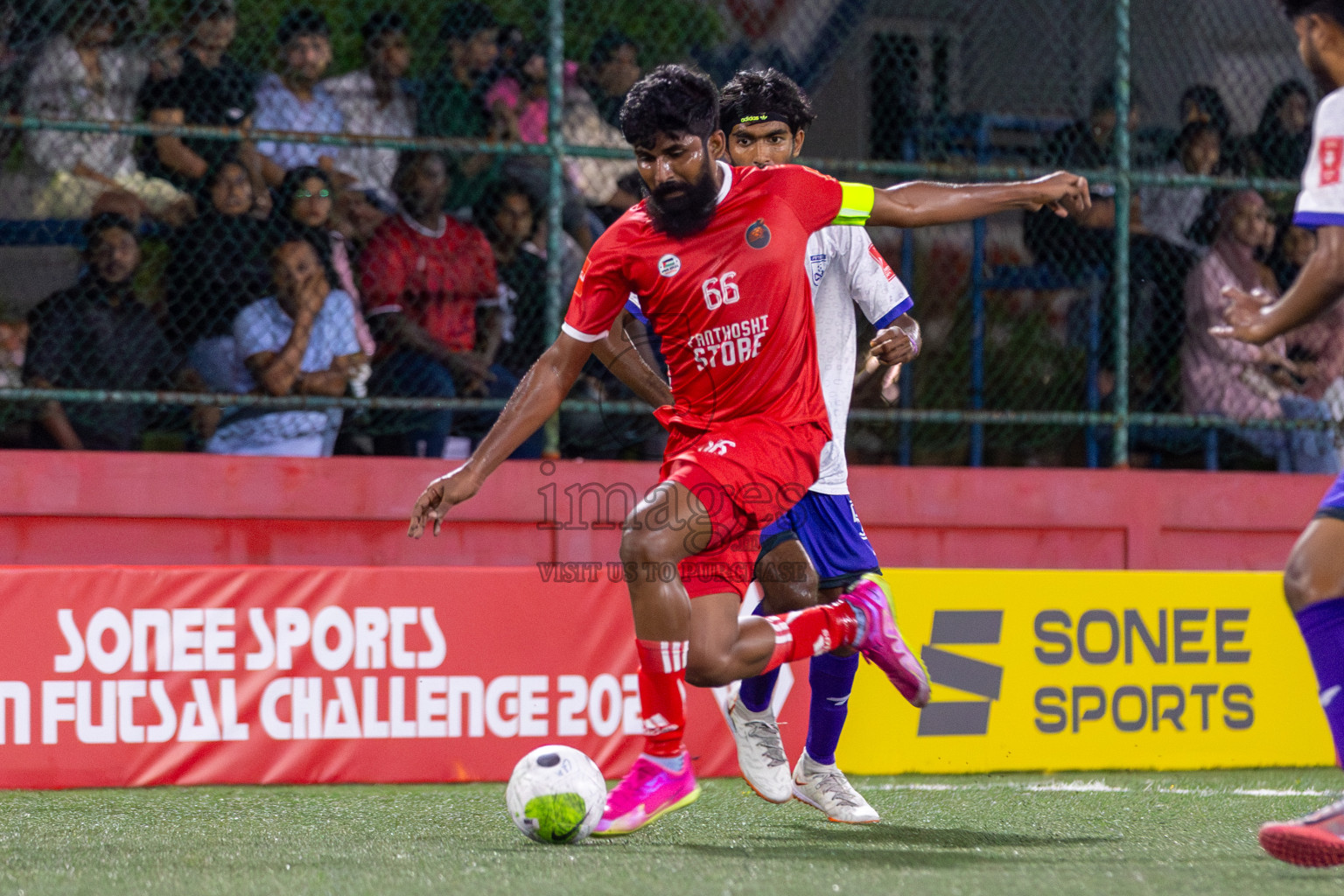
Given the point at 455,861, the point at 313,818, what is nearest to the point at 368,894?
the point at 455,861

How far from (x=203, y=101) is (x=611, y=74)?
6.56ft

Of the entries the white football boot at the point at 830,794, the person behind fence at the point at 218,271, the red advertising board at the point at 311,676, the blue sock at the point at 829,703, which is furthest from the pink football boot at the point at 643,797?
the person behind fence at the point at 218,271

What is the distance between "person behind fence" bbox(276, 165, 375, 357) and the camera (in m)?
7.25

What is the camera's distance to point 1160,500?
323 inches

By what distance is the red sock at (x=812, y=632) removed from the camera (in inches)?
180

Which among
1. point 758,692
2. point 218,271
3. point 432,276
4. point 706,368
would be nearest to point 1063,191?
point 706,368

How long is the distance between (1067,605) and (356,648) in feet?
10.3

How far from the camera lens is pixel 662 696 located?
180 inches

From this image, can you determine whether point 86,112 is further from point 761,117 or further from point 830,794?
point 830,794

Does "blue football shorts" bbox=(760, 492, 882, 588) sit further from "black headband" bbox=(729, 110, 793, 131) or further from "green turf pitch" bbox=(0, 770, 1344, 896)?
"black headband" bbox=(729, 110, 793, 131)

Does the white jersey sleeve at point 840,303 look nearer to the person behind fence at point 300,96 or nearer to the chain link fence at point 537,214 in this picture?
the chain link fence at point 537,214

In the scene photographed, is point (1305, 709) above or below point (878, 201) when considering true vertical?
below

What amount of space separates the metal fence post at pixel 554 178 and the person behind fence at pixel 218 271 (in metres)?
1.28

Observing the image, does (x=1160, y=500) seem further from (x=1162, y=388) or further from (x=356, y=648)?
(x=356, y=648)
